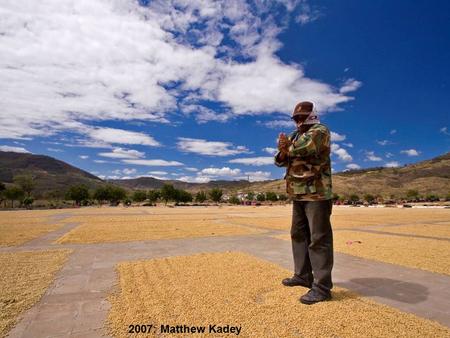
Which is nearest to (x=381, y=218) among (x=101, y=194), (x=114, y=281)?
(x=114, y=281)

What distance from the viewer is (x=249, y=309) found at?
3219mm

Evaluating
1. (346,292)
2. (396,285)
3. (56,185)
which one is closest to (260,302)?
(346,292)

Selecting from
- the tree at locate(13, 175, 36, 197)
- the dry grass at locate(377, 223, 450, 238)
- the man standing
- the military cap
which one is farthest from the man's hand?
→ the tree at locate(13, 175, 36, 197)

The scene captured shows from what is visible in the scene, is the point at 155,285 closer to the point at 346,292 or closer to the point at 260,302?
the point at 260,302

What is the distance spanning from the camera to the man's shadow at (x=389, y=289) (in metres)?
3.72

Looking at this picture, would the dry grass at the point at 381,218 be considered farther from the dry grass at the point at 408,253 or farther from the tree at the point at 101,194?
the tree at the point at 101,194

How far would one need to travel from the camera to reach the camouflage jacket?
3.69m

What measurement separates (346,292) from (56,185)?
14814 centimetres

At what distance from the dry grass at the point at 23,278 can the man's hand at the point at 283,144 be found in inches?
137

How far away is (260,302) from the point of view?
3.47 meters

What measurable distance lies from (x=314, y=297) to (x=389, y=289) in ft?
4.34

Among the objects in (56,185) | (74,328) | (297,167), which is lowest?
(74,328)

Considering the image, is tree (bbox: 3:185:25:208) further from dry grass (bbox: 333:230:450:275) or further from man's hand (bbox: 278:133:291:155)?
man's hand (bbox: 278:133:291:155)

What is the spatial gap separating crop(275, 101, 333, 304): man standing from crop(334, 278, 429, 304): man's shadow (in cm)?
67
